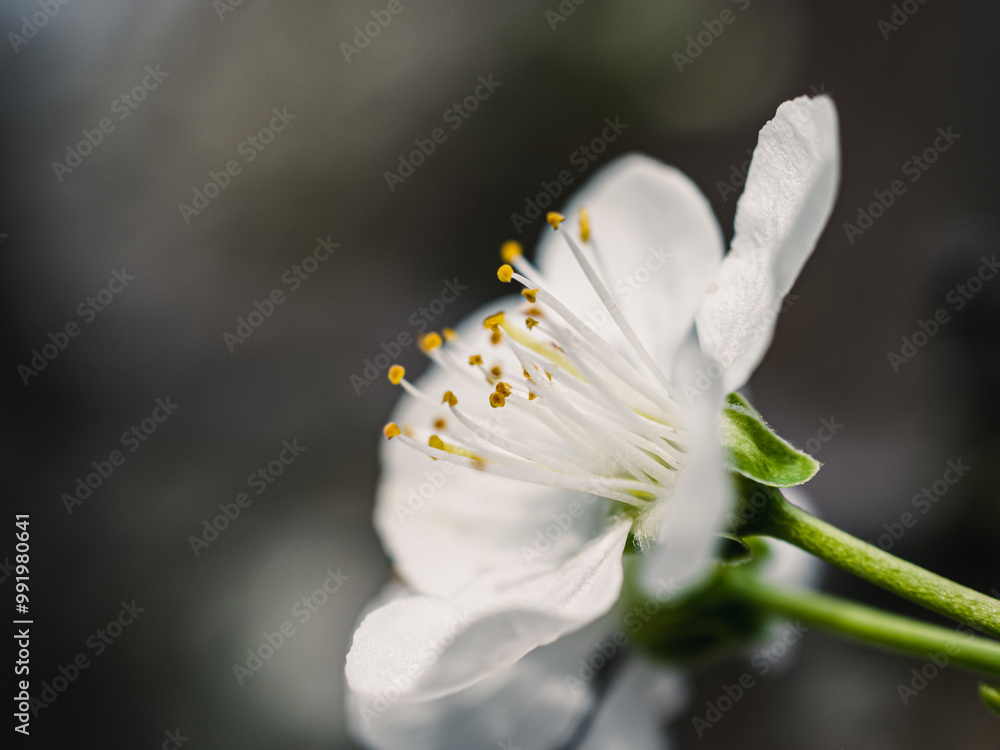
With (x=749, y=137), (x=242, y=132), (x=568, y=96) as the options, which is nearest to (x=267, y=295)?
(x=242, y=132)

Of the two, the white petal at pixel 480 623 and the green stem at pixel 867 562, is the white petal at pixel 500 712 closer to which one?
Answer: the white petal at pixel 480 623

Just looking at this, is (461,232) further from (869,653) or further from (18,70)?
(869,653)

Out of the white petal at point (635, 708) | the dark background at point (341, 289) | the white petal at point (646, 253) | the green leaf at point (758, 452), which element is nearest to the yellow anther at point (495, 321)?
the white petal at point (646, 253)

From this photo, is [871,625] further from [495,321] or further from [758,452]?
[495,321]

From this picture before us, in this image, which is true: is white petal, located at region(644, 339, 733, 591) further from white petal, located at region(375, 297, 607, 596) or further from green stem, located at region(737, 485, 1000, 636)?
white petal, located at region(375, 297, 607, 596)

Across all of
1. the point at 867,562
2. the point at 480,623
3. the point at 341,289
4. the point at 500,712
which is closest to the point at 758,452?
the point at 867,562

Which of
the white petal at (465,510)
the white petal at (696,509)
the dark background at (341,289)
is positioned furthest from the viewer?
the dark background at (341,289)
